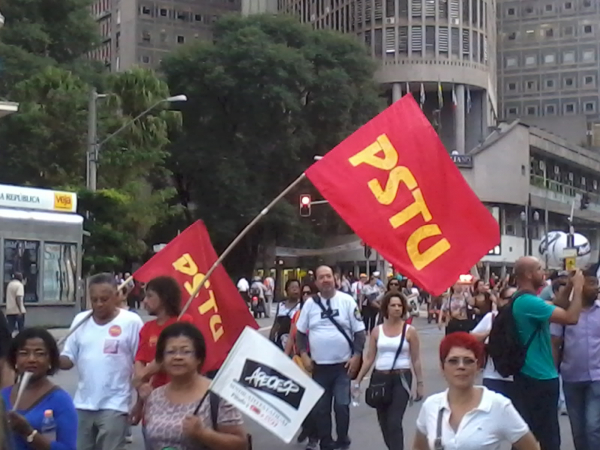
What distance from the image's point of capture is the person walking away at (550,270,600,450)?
25.6ft

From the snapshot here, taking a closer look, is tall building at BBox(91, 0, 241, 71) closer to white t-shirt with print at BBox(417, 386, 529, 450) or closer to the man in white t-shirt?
the man in white t-shirt

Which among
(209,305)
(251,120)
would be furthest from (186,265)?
(251,120)

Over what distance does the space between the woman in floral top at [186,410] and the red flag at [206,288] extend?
9.50 ft

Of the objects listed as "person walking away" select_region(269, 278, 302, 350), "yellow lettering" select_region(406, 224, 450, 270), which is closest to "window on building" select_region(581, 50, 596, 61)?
"person walking away" select_region(269, 278, 302, 350)

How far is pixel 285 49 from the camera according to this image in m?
51.9

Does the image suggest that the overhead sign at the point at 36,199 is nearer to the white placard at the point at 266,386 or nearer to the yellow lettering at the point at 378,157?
the yellow lettering at the point at 378,157

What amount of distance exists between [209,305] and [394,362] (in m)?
2.06

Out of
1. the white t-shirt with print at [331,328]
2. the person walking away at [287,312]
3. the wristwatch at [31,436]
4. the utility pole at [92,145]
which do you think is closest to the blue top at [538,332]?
the white t-shirt with print at [331,328]

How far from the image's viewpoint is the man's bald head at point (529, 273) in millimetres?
7012

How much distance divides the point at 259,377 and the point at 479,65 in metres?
73.4

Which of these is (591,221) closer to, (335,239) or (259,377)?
(335,239)

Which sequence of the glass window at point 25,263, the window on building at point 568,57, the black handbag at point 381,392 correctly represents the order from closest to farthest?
the black handbag at point 381,392, the glass window at point 25,263, the window on building at point 568,57

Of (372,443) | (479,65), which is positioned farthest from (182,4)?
(372,443)

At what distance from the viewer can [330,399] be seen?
10.1 metres
